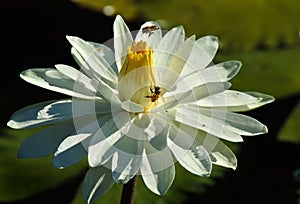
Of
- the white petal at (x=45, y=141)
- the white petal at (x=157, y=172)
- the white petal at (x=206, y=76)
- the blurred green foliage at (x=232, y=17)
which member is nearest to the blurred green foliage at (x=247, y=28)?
the blurred green foliage at (x=232, y=17)

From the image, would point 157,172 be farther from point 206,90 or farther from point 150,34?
point 150,34

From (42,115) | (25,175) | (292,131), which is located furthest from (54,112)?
(292,131)

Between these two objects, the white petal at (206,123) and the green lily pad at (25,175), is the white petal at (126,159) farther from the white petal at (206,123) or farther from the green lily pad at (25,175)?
the green lily pad at (25,175)

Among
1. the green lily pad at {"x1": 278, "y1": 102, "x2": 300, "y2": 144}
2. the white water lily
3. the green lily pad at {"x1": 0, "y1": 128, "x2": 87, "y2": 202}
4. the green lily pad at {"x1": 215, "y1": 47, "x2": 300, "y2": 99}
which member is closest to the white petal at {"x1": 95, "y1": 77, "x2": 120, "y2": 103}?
the white water lily

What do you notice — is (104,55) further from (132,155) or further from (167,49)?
(132,155)

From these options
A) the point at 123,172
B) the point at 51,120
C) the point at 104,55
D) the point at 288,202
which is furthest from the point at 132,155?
the point at 288,202

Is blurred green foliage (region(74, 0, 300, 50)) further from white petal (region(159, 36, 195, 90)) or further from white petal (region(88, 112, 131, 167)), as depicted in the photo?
white petal (region(88, 112, 131, 167))

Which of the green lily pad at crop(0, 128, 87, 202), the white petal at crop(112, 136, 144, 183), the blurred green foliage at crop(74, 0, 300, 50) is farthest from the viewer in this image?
the blurred green foliage at crop(74, 0, 300, 50)
